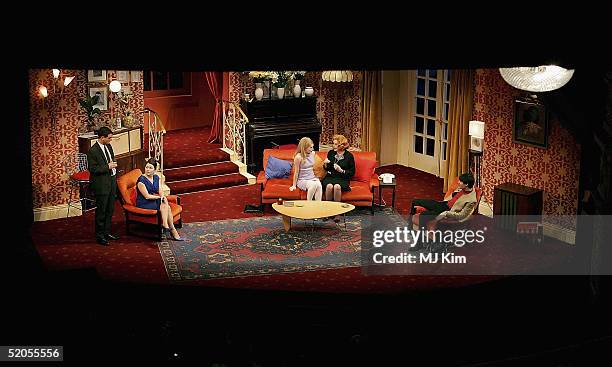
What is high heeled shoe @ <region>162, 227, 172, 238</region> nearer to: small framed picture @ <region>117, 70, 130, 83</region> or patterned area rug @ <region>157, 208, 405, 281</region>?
patterned area rug @ <region>157, 208, 405, 281</region>

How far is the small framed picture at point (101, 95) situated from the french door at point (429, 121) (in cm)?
476

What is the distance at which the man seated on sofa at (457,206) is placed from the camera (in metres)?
10.8

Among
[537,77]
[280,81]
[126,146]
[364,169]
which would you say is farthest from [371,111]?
[537,77]

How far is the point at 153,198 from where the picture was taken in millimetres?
11602

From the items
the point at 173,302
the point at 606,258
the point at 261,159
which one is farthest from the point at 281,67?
the point at 261,159

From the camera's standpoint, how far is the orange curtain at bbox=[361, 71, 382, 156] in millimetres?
15164

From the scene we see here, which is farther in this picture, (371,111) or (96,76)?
(371,111)

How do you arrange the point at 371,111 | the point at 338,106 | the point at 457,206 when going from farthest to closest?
the point at 338,106 → the point at 371,111 → the point at 457,206

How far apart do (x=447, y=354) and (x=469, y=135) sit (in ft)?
26.7

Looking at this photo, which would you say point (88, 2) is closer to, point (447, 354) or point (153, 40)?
point (153, 40)

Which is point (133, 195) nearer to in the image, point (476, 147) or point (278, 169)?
point (278, 169)

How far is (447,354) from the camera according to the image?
5.49 metres

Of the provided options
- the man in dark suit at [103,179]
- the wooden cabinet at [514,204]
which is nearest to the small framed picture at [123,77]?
the man in dark suit at [103,179]

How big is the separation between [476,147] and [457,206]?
7.83 feet
